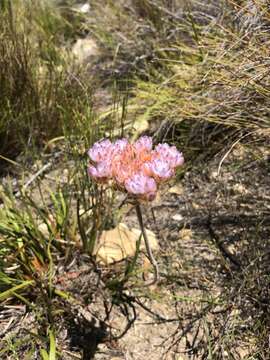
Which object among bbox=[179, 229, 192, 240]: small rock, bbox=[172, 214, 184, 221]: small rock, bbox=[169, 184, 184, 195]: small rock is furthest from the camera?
bbox=[169, 184, 184, 195]: small rock

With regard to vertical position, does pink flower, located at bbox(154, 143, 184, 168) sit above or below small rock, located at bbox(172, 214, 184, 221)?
above

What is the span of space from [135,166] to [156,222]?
0.85 meters

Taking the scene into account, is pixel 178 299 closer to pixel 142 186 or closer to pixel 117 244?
pixel 117 244

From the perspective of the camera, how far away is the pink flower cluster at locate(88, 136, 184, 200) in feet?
4.20

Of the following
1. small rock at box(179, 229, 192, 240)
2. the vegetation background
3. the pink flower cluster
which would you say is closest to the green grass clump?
the vegetation background

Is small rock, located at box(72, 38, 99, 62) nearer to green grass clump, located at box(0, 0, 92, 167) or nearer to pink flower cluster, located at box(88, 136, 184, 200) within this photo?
green grass clump, located at box(0, 0, 92, 167)

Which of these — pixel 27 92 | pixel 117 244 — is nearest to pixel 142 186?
pixel 117 244

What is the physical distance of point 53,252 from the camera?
189 cm

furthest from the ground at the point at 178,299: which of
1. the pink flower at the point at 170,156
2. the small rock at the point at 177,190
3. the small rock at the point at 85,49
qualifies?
the small rock at the point at 85,49

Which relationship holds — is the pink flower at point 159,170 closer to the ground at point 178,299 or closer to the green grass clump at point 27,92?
the ground at point 178,299

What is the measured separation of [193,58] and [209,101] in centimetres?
40

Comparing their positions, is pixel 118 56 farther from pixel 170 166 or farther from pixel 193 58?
pixel 170 166

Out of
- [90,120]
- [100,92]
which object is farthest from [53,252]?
[100,92]

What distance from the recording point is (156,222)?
7.14 feet
